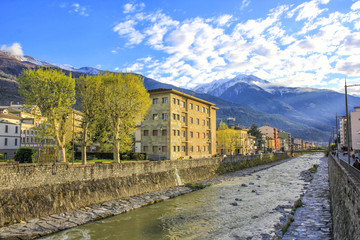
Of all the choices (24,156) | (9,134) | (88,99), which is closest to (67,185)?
(88,99)

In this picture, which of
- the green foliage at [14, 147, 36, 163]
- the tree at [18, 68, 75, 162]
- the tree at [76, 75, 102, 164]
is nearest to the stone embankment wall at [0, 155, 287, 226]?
the tree at [76, 75, 102, 164]

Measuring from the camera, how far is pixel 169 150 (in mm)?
61688

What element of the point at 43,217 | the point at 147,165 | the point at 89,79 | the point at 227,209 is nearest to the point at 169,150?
the point at 147,165

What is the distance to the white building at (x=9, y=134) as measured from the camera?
6412 cm

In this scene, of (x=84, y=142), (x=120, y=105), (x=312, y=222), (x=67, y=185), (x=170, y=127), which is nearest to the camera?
(x=312, y=222)

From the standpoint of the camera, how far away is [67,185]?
24.5 metres

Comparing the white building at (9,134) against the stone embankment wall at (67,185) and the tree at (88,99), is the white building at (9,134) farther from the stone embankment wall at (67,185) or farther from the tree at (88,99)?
the stone embankment wall at (67,185)

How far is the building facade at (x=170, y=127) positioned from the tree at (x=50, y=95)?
29.1 metres

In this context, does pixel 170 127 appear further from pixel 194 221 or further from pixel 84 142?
pixel 194 221

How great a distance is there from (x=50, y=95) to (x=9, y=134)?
1764 inches

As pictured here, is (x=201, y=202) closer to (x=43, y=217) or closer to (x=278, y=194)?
(x=278, y=194)

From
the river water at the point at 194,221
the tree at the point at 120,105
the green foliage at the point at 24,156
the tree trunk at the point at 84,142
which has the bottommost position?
the river water at the point at 194,221

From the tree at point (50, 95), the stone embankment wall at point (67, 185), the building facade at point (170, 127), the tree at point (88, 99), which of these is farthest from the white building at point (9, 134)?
the stone embankment wall at point (67, 185)

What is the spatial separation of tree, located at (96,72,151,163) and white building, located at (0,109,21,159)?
40.8 m
